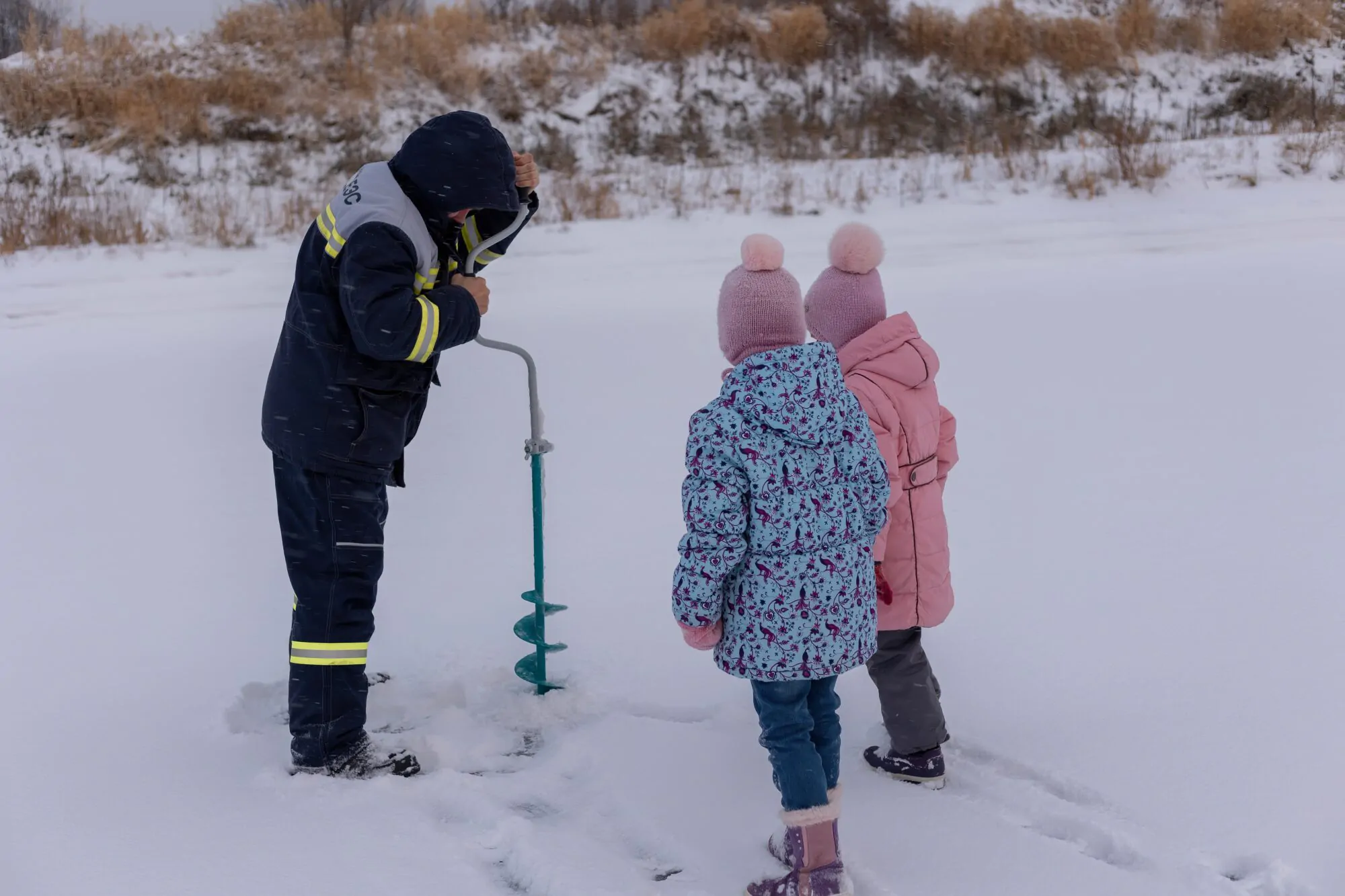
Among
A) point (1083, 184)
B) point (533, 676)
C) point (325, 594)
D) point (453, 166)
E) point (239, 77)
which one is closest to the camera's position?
point (453, 166)

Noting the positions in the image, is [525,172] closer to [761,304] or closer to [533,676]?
[761,304]

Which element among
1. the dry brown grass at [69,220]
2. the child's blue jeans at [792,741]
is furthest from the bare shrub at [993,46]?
the child's blue jeans at [792,741]

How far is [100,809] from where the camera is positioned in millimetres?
2271

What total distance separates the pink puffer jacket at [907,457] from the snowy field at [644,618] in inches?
18.3

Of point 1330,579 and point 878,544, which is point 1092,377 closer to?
point 1330,579

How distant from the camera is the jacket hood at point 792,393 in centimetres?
192

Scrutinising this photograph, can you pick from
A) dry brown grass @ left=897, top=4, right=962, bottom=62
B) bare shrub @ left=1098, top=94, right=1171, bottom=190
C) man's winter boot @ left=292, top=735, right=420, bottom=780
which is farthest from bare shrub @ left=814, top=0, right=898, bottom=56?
man's winter boot @ left=292, top=735, right=420, bottom=780

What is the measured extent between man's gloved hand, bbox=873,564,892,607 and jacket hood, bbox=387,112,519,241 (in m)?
1.21

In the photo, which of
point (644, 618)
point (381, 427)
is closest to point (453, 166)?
point (381, 427)

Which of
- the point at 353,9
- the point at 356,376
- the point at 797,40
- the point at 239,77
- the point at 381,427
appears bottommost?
the point at 381,427

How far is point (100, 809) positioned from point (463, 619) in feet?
3.93

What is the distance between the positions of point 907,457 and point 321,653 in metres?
1.42

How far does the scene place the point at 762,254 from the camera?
1.96 metres

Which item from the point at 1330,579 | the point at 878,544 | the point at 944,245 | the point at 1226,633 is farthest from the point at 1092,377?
the point at 878,544
